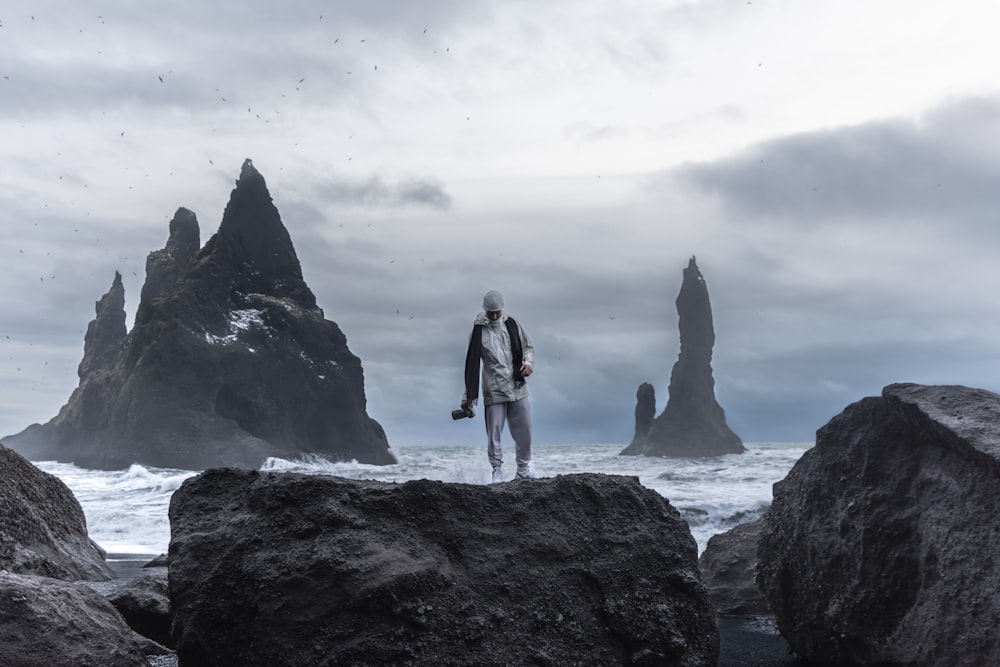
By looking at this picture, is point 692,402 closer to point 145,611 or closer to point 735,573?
point 735,573

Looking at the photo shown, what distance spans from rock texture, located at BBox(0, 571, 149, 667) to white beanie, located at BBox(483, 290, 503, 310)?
3.68 metres

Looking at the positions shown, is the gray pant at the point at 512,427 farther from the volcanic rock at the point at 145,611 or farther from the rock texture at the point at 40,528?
the rock texture at the point at 40,528

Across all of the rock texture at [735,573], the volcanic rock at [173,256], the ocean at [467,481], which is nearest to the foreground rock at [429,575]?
the rock texture at [735,573]

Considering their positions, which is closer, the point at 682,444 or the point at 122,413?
the point at 122,413

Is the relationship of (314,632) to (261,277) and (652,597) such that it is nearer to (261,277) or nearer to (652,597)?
(652,597)

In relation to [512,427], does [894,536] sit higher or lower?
lower

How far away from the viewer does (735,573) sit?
23.8ft

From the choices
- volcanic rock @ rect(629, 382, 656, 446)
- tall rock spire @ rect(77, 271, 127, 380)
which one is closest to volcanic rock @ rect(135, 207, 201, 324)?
tall rock spire @ rect(77, 271, 127, 380)

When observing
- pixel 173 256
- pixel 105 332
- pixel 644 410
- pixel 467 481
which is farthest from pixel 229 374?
pixel 467 481

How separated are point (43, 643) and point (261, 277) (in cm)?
8062

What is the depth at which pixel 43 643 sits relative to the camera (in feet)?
11.9

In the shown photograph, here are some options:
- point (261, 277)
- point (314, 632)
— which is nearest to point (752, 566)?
point (314, 632)

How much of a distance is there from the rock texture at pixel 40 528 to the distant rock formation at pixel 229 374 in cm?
5712

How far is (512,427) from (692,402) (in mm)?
103332
